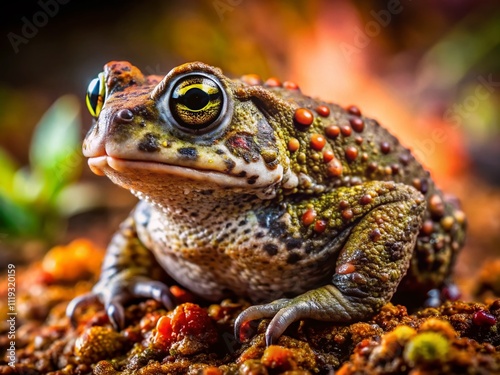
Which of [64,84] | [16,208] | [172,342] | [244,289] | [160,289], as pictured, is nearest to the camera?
[172,342]

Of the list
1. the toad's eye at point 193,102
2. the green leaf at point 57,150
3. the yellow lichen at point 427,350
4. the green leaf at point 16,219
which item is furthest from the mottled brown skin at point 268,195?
the green leaf at point 57,150

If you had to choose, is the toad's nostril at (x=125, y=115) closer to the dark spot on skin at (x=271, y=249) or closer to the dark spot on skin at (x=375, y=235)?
the dark spot on skin at (x=271, y=249)

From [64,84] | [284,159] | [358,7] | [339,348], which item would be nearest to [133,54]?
[64,84]

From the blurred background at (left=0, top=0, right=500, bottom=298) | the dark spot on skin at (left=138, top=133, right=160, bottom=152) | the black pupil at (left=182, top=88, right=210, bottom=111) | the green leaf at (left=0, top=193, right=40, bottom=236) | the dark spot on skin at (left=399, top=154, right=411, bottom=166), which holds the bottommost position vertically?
the green leaf at (left=0, top=193, right=40, bottom=236)

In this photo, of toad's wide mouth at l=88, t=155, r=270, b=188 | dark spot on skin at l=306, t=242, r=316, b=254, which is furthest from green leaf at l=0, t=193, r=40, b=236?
dark spot on skin at l=306, t=242, r=316, b=254

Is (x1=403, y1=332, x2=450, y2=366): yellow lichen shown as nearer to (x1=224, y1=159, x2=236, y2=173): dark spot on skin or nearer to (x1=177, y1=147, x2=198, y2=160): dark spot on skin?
(x1=224, y1=159, x2=236, y2=173): dark spot on skin

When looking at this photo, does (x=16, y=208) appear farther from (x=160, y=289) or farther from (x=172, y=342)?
(x=172, y=342)

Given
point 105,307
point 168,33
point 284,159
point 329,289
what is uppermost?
point 168,33
